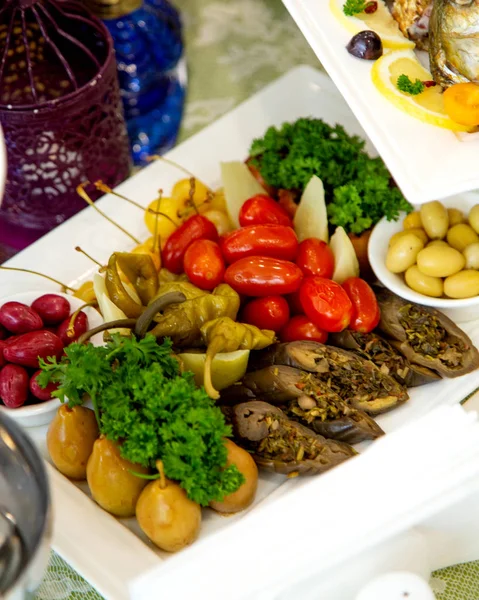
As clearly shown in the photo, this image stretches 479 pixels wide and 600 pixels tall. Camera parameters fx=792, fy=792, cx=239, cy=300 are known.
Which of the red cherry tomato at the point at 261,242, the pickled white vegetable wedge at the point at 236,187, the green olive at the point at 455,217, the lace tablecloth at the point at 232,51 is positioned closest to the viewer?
the red cherry tomato at the point at 261,242

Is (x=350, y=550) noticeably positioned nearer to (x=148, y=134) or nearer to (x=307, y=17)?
(x=307, y=17)

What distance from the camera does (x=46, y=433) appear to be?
1474mm

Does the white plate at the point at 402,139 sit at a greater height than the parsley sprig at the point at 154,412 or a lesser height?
greater

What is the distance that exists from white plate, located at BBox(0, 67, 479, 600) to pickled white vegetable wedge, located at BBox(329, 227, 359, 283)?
0.27 m

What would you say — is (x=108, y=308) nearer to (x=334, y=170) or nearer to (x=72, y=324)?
(x=72, y=324)

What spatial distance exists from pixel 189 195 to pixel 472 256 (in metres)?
0.64

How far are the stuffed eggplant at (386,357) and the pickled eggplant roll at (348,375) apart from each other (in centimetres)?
3

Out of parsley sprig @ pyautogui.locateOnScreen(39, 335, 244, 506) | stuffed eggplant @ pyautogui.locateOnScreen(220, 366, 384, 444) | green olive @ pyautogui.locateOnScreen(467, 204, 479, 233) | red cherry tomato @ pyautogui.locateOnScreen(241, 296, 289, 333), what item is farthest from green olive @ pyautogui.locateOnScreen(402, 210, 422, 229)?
parsley sprig @ pyautogui.locateOnScreen(39, 335, 244, 506)

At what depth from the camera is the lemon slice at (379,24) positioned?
5.10ft

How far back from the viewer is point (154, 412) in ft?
4.19

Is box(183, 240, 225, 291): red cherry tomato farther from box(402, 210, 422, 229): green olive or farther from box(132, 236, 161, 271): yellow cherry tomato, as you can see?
box(402, 210, 422, 229): green olive

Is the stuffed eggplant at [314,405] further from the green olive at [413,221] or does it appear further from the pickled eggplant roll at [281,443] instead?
the green olive at [413,221]

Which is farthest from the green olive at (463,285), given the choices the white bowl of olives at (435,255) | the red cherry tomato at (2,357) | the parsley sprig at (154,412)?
the red cherry tomato at (2,357)

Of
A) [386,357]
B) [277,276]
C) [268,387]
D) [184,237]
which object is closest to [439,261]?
[386,357]
